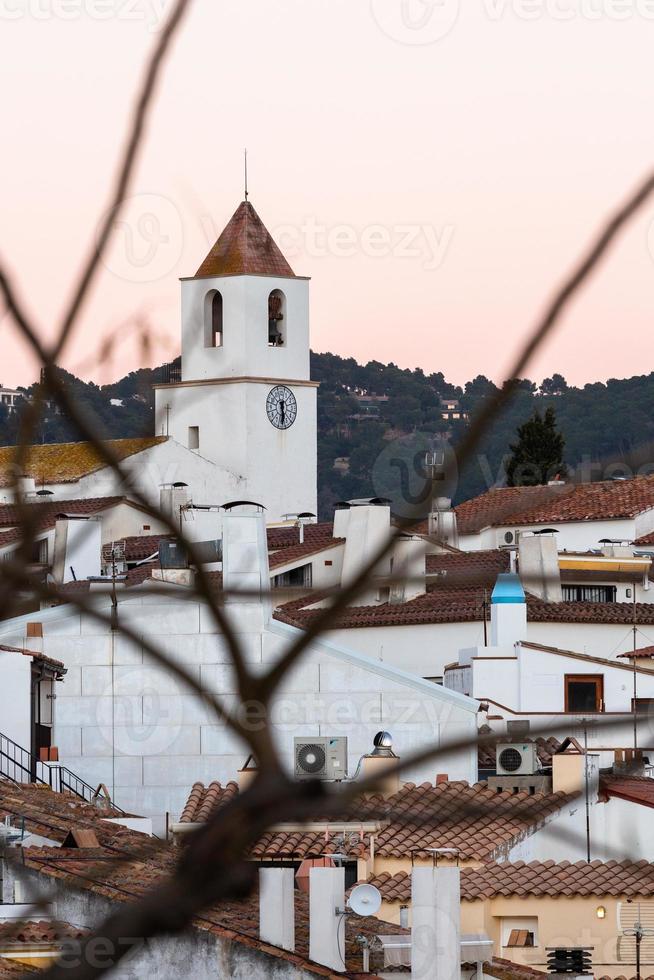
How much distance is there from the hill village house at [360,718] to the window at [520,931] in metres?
0.02

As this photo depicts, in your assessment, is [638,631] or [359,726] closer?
[359,726]

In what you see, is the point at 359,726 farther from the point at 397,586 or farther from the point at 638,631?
the point at 397,586

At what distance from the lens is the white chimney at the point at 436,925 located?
400 inches

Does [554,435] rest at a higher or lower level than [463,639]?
higher

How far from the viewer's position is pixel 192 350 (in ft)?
7.64

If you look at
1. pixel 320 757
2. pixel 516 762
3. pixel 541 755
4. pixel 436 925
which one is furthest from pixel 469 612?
pixel 436 925

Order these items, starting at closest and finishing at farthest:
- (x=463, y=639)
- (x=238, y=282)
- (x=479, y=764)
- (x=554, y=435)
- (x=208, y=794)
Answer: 1. (x=208, y=794)
2. (x=479, y=764)
3. (x=463, y=639)
4. (x=554, y=435)
5. (x=238, y=282)

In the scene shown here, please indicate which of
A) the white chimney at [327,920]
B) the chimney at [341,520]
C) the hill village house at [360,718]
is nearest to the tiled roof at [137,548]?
the hill village house at [360,718]

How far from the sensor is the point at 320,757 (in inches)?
643

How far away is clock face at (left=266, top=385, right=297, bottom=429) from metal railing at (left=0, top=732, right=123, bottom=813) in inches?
1740

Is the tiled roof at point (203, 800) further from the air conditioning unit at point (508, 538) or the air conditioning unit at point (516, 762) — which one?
the air conditioning unit at point (508, 538)

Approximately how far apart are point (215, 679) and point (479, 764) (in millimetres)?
2518

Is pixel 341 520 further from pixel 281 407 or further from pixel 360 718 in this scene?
pixel 281 407

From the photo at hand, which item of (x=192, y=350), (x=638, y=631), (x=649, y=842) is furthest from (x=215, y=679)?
(x=192, y=350)
